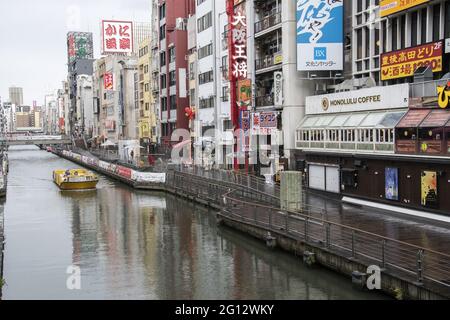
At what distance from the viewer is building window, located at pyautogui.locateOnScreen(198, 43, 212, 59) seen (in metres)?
61.2

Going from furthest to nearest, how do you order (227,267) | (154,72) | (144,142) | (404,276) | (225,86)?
(144,142)
(154,72)
(225,86)
(227,267)
(404,276)

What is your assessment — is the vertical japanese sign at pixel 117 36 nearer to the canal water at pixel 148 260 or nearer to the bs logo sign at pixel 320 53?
the canal water at pixel 148 260

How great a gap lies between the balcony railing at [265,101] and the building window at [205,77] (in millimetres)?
14567

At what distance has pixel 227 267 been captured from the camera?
24406 mm

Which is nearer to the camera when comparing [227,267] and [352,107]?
[227,267]

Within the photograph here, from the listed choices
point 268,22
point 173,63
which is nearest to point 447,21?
point 268,22

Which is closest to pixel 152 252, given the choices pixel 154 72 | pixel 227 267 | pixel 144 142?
pixel 227 267

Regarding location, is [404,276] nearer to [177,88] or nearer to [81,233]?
[81,233]

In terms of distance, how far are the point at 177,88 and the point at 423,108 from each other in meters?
49.1

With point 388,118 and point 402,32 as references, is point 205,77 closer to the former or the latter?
A: point 402,32

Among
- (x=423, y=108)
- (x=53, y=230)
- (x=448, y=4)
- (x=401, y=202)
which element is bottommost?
(x=53, y=230)

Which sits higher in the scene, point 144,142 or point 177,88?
point 177,88

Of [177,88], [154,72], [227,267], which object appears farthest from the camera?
[154,72]

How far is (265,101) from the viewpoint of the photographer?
151ft
